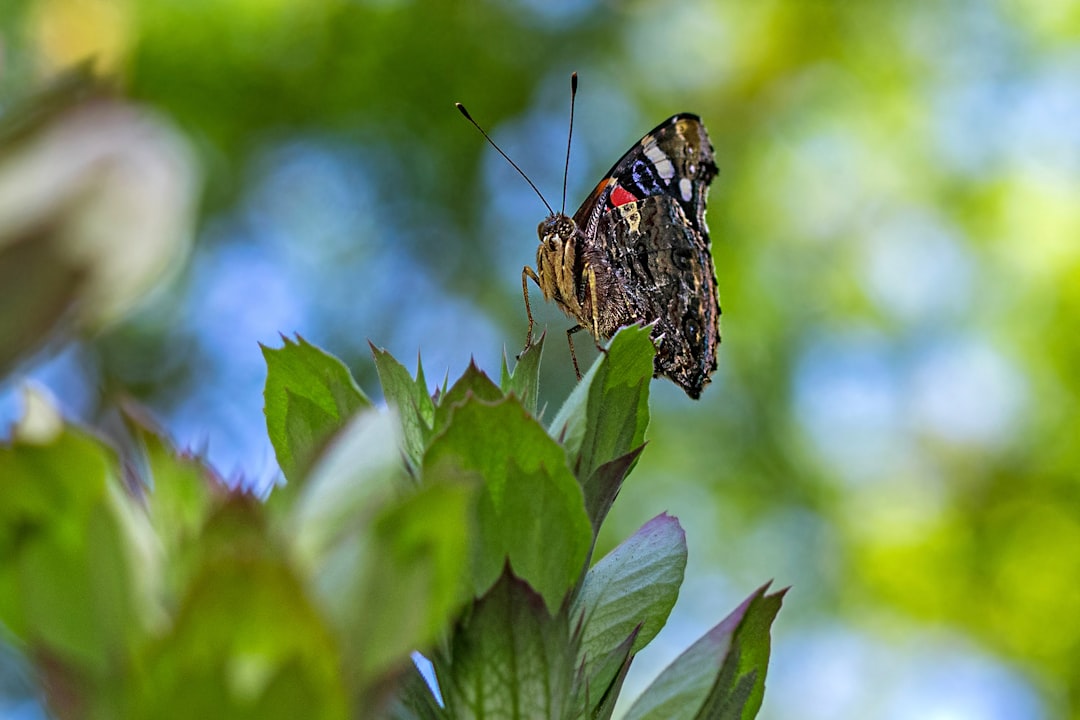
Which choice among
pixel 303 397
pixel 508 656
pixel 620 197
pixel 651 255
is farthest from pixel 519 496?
pixel 620 197

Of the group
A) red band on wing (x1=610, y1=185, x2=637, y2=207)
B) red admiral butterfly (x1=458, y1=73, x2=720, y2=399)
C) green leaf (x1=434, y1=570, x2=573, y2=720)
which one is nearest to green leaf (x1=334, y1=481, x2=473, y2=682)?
green leaf (x1=434, y1=570, x2=573, y2=720)

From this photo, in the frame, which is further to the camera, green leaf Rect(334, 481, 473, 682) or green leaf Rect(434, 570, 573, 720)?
green leaf Rect(434, 570, 573, 720)

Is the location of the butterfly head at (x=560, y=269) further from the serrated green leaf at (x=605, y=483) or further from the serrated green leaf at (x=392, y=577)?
the serrated green leaf at (x=392, y=577)

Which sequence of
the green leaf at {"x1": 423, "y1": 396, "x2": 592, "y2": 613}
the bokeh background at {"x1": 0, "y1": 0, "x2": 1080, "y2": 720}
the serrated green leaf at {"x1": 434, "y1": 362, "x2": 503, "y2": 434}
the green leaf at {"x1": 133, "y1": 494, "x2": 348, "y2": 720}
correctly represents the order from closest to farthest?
1. the green leaf at {"x1": 133, "y1": 494, "x2": 348, "y2": 720}
2. the green leaf at {"x1": 423, "y1": 396, "x2": 592, "y2": 613}
3. the serrated green leaf at {"x1": 434, "y1": 362, "x2": 503, "y2": 434}
4. the bokeh background at {"x1": 0, "y1": 0, "x2": 1080, "y2": 720}

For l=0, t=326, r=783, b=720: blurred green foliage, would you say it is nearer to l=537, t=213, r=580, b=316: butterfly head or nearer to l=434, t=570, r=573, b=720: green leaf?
l=434, t=570, r=573, b=720: green leaf

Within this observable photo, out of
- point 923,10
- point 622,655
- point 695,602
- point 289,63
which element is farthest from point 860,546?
point 622,655

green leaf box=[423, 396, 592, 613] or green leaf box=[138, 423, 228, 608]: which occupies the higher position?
green leaf box=[423, 396, 592, 613]

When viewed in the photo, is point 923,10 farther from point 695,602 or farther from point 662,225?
point 662,225
